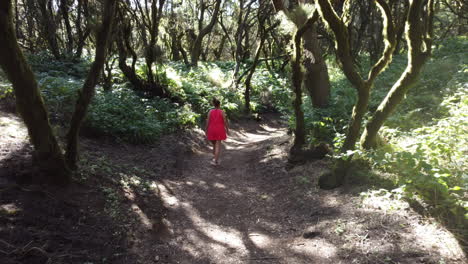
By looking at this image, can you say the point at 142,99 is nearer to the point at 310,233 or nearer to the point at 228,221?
the point at 228,221

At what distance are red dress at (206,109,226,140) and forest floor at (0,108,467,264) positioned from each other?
162 cm

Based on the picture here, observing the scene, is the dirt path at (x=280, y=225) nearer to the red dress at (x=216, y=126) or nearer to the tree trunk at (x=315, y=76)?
the red dress at (x=216, y=126)

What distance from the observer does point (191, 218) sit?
204 inches

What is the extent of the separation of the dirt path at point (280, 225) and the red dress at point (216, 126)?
4.09ft

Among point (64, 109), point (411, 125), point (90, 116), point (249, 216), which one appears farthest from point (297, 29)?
point (64, 109)

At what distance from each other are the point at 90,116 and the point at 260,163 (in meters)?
4.48

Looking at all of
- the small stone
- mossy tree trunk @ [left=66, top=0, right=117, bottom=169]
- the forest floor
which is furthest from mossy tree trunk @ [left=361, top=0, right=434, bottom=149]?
mossy tree trunk @ [left=66, top=0, right=117, bottom=169]

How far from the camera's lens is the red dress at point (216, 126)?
27.0 ft

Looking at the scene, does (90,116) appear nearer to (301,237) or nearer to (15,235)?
(15,235)

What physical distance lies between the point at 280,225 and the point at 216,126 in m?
4.04

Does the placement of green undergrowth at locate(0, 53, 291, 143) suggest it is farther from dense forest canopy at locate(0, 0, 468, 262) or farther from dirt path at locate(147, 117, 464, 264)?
dirt path at locate(147, 117, 464, 264)

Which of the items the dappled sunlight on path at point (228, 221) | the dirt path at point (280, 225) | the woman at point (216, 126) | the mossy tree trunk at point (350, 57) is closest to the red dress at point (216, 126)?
the woman at point (216, 126)

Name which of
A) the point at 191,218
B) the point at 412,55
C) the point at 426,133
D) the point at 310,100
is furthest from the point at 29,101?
the point at 310,100

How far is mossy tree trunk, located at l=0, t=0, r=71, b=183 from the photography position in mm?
3488
